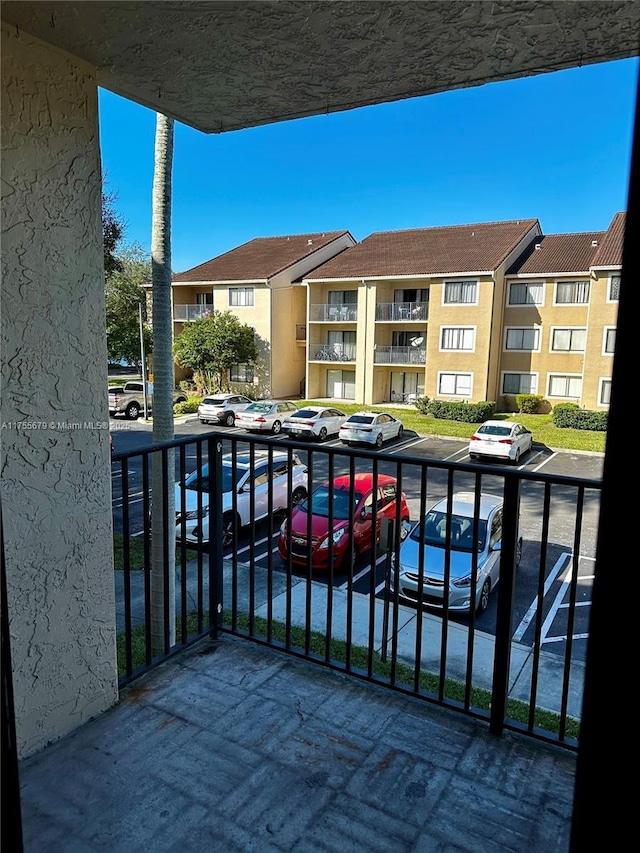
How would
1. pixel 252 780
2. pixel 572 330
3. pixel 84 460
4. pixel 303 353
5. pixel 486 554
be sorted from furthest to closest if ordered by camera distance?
pixel 303 353 < pixel 572 330 < pixel 486 554 < pixel 84 460 < pixel 252 780

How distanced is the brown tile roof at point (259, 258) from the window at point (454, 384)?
8.23 m

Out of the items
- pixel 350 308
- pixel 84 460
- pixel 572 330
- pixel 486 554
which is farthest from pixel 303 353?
pixel 84 460

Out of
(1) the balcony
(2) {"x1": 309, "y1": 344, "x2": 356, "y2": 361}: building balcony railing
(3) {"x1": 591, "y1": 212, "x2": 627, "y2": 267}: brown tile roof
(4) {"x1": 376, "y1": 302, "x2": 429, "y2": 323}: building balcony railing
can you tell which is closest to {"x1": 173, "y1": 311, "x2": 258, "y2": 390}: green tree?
(2) {"x1": 309, "y1": 344, "x2": 356, "y2": 361}: building balcony railing

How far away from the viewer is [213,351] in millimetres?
22750

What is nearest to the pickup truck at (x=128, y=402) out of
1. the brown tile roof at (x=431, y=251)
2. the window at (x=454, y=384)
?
the brown tile roof at (x=431, y=251)

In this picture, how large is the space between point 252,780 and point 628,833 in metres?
1.63

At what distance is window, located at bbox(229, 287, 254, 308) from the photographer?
2348 centimetres

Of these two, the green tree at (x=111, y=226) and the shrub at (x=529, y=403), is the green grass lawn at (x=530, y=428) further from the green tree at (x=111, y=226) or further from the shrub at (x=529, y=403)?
the green tree at (x=111, y=226)

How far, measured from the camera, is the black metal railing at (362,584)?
6.75 feet

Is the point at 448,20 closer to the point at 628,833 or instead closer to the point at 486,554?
the point at 628,833

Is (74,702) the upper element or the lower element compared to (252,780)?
upper

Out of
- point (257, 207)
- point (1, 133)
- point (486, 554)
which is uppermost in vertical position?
point (257, 207)

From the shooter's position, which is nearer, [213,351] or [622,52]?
[622,52]

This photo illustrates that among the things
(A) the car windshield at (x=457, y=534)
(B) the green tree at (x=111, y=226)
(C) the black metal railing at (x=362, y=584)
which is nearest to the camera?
(C) the black metal railing at (x=362, y=584)
